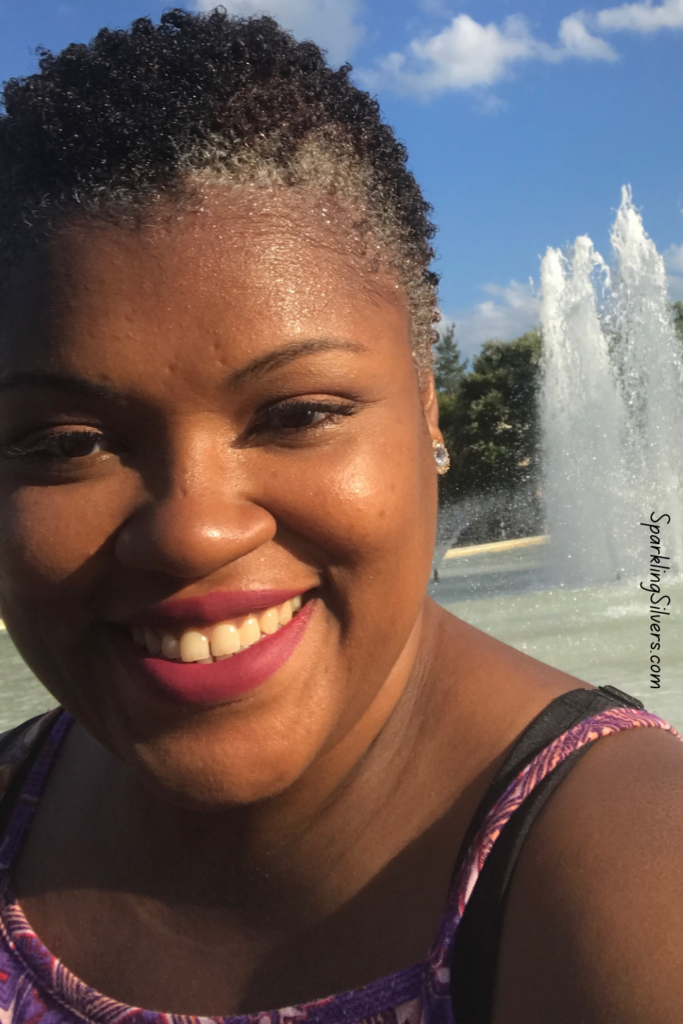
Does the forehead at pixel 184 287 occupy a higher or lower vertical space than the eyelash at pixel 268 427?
higher

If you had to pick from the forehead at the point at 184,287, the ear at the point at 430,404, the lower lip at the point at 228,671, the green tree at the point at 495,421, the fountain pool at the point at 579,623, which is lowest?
the fountain pool at the point at 579,623

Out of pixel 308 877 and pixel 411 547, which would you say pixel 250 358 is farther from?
pixel 308 877

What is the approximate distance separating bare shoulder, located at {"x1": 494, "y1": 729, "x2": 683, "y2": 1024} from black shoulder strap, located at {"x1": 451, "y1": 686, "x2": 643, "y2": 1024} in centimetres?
1

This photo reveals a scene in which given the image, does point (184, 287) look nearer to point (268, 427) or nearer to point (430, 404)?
point (268, 427)

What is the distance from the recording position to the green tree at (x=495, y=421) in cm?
2750

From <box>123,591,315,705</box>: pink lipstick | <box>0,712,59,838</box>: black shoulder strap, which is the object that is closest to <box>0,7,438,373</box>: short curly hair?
<box>123,591,315,705</box>: pink lipstick

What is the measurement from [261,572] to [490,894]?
535mm

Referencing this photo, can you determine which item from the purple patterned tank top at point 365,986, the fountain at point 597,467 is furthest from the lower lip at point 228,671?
the fountain at point 597,467

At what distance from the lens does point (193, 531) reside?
127 centimetres

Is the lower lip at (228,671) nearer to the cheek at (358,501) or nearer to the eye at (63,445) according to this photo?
the cheek at (358,501)

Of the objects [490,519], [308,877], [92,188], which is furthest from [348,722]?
[490,519]

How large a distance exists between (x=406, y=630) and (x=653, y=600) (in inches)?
364

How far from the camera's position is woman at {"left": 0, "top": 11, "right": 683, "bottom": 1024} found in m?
1.29

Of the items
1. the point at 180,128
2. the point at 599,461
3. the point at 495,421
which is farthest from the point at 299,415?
the point at 495,421
